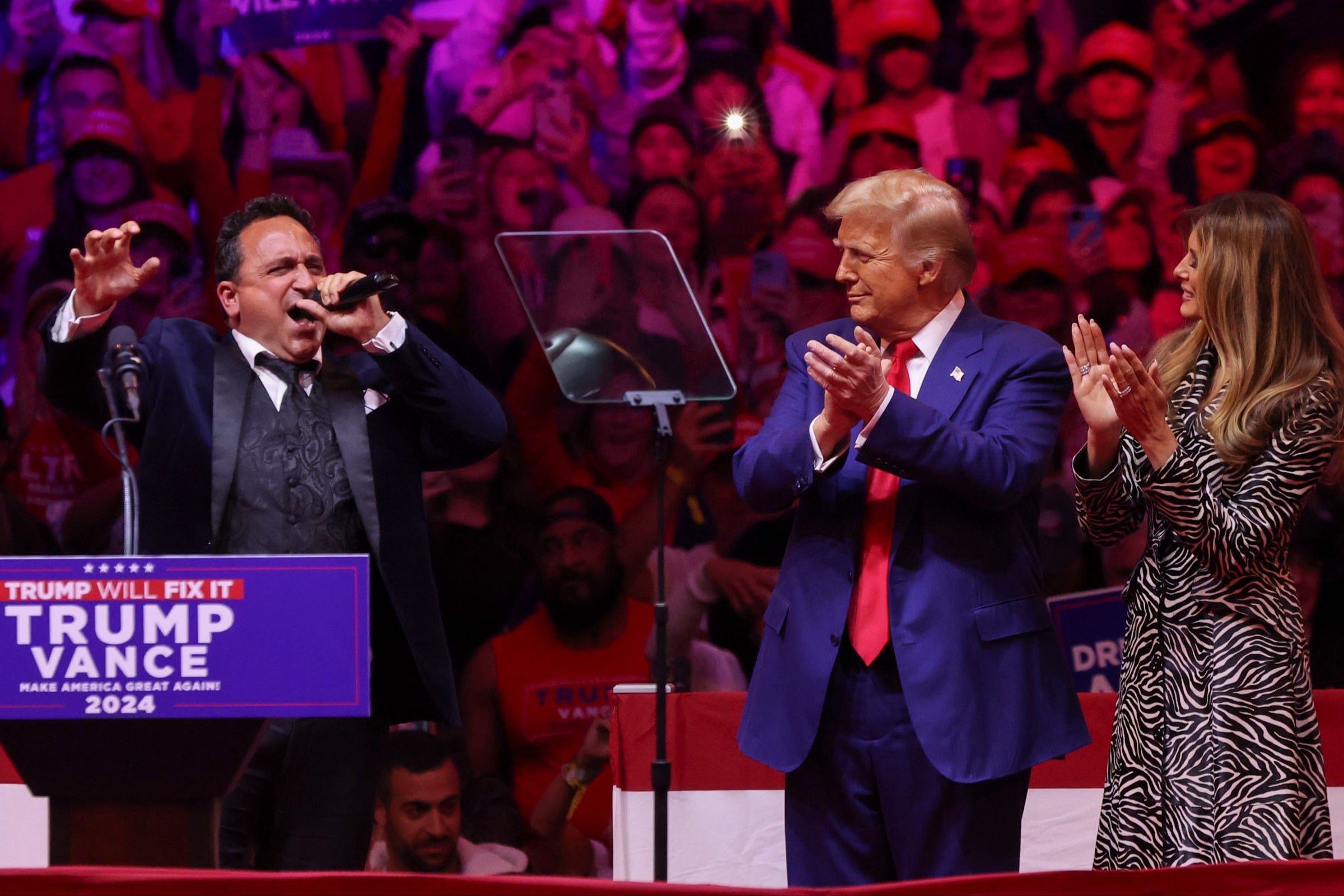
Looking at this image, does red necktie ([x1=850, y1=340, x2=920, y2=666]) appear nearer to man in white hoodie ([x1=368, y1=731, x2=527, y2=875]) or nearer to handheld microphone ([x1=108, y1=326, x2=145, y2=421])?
handheld microphone ([x1=108, y1=326, x2=145, y2=421])

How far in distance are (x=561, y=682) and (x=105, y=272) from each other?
6.45 ft

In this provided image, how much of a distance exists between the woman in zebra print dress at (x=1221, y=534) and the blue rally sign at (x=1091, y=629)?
58.8 inches

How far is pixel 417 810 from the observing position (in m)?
3.51

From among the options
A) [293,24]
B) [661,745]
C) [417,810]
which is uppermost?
[293,24]

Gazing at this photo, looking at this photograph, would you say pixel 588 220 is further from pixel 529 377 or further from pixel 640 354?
pixel 640 354

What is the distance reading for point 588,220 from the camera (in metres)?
3.90


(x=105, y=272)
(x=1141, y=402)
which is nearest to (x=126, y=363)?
(x=105, y=272)

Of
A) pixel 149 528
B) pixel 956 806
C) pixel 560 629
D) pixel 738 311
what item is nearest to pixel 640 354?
pixel 738 311

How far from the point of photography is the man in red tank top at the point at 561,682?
3764mm

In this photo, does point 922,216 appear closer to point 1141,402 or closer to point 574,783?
point 1141,402

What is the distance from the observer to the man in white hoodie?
3.48 meters

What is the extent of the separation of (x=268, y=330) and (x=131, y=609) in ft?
2.60

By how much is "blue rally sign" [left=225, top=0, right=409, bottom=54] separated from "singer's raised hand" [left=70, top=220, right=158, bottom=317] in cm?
198

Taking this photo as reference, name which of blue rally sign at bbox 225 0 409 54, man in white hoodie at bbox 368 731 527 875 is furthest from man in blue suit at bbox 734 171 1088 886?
blue rally sign at bbox 225 0 409 54
